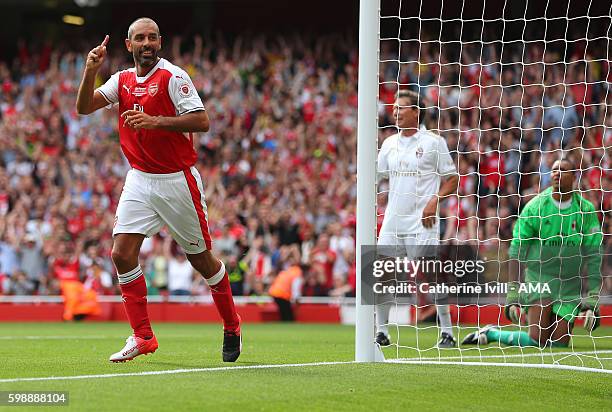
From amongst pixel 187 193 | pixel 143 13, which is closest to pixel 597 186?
pixel 187 193

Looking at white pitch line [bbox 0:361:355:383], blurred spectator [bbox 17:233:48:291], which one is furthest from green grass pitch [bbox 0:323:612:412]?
blurred spectator [bbox 17:233:48:291]

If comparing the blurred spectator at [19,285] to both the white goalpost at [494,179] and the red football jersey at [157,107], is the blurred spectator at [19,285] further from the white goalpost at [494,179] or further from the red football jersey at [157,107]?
the red football jersey at [157,107]

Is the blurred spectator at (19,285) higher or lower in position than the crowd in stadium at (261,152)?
lower

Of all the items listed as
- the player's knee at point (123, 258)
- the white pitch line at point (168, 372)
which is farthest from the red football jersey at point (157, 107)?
the white pitch line at point (168, 372)

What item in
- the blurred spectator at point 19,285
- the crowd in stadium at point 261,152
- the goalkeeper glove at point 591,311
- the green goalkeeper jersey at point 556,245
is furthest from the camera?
the blurred spectator at point 19,285

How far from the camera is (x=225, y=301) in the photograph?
780 centimetres

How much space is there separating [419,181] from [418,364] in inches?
116

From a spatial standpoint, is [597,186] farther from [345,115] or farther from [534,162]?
[345,115]

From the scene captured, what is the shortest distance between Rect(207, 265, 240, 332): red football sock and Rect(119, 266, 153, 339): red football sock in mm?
523

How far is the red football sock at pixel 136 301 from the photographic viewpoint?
757cm

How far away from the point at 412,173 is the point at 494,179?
4902 millimetres

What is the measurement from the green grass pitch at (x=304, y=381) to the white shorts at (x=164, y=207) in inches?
37.6

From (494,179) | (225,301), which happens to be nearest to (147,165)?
(225,301)

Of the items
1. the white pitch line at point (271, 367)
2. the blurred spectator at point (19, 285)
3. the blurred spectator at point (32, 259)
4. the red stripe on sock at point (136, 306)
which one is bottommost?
the blurred spectator at point (19, 285)
